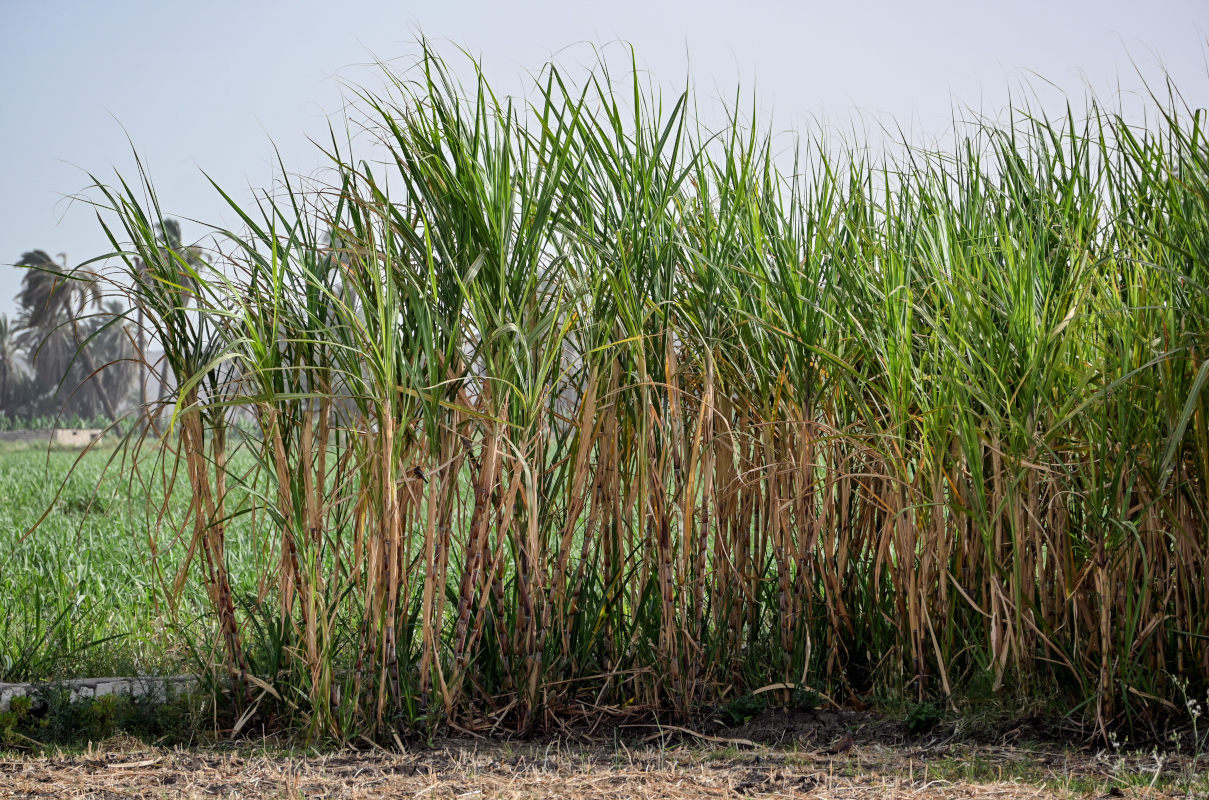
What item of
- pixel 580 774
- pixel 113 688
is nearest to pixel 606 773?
pixel 580 774

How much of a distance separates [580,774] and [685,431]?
960mm

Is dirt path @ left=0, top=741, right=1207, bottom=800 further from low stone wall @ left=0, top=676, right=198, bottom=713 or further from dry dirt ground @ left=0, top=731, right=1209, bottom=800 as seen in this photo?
low stone wall @ left=0, top=676, right=198, bottom=713

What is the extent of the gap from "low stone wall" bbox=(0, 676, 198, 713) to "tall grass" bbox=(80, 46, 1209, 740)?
11.0 inches

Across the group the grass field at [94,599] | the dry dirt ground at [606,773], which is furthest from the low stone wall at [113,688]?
the dry dirt ground at [606,773]

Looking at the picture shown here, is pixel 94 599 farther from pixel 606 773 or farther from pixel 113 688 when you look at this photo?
pixel 606 773

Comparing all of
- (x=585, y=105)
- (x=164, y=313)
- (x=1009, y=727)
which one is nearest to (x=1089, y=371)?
(x=1009, y=727)

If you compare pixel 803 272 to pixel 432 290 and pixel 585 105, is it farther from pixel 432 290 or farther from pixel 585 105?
pixel 432 290

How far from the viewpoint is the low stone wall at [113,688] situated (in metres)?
2.89

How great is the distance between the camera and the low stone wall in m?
2.89

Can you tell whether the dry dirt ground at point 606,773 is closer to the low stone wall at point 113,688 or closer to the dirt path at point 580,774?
the dirt path at point 580,774

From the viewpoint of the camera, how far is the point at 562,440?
8.82 feet

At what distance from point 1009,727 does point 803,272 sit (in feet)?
4.38

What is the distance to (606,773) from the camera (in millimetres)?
2312

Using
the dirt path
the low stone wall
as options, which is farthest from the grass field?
the dirt path
